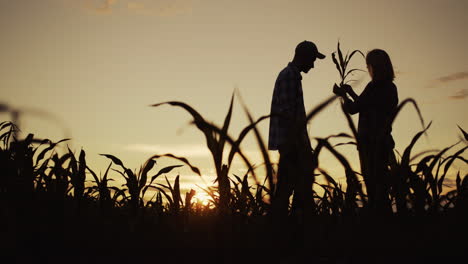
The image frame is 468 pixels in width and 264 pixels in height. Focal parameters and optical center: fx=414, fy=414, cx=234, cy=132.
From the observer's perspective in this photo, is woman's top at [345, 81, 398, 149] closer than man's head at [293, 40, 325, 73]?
Yes

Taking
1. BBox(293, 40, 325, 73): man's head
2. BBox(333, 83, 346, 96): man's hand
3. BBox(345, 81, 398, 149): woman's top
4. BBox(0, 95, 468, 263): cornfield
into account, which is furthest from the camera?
BBox(293, 40, 325, 73): man's head

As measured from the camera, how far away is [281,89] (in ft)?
15.5

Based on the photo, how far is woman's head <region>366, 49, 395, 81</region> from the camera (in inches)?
182

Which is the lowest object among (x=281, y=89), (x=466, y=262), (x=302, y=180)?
(x=466, y=262)

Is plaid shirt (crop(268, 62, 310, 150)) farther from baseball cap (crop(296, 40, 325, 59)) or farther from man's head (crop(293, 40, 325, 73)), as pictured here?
baseball cap (crop(296, 40, 325, 59))

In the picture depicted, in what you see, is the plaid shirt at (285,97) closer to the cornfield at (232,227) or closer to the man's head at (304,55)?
the man's head at (304,55)

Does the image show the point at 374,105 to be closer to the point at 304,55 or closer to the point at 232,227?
the point at 304,55

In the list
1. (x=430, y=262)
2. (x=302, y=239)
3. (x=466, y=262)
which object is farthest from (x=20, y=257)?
(x=466, y=262)

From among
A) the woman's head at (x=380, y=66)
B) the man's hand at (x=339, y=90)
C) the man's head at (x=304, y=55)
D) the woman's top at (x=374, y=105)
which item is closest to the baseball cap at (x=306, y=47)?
the man's head at (x=304, y=55)

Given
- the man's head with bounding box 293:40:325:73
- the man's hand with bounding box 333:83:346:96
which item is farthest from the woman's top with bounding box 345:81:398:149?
the man's head with bounding box 293:40:325:73

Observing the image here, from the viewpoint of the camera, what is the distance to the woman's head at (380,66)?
15.2ft

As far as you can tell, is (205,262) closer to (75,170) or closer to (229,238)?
(229,238)

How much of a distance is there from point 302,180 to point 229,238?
0.46 m

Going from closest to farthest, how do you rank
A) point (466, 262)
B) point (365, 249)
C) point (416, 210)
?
point (466, 262) < point (365, 249) < point (416, 210)
